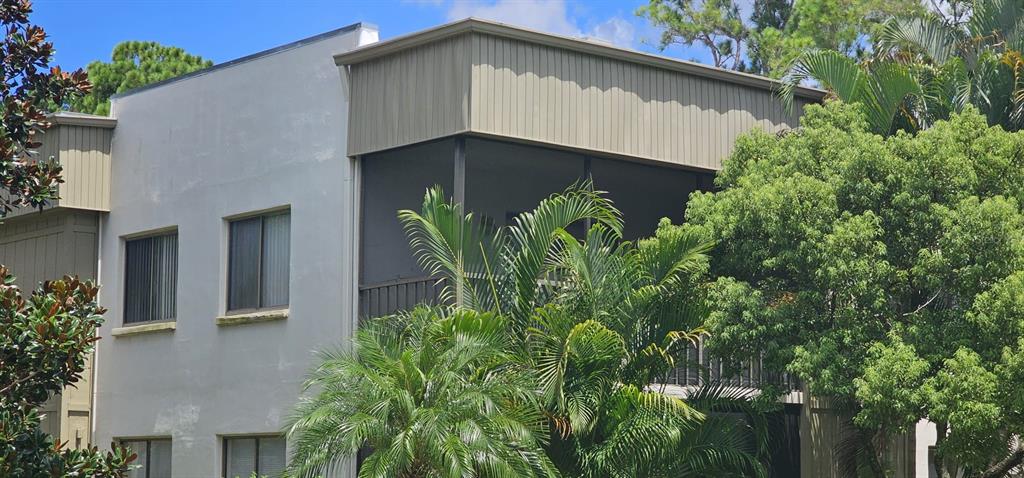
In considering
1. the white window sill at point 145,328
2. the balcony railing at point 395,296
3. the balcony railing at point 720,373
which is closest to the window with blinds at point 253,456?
the white window sill at point 145,328

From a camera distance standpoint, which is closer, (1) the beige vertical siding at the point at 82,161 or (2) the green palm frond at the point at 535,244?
(2) the green palm frond at the point at 535,244

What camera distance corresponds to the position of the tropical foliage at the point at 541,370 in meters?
14.1

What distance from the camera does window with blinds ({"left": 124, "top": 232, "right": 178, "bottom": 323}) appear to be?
2192 cm

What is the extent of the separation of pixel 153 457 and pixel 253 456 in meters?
2.70

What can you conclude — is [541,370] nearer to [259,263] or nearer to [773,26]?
[259,263]

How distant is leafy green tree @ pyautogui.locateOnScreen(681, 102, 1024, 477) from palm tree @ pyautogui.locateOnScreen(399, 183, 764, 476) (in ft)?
2.23

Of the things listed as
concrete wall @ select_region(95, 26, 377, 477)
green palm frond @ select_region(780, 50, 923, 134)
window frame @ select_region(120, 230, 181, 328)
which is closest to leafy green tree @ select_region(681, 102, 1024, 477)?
green palm frond @ select_region(780, 50, 923, 134)

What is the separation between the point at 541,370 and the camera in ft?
50.5

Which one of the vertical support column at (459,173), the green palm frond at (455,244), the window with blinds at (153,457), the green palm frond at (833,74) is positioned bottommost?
the window with blinds at (153,457)

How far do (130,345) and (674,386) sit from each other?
864 cm

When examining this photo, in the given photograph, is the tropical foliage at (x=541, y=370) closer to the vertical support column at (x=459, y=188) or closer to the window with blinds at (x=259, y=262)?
the vertical support column at (x=459, y=188)

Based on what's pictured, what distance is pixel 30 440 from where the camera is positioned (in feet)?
34.0

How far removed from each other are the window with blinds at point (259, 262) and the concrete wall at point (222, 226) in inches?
6.6

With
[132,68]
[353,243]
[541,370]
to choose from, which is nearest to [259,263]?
[353,243]
